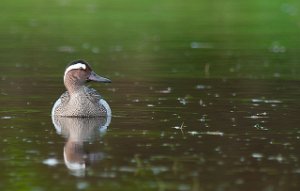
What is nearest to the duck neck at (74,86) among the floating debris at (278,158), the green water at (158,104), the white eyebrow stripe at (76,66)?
the white eyebrow stripe at (76,66)

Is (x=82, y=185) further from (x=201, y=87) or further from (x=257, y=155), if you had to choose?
(x=201, y=87)

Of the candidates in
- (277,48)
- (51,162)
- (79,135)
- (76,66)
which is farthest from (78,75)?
(277,48)

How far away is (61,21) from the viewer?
116 feet

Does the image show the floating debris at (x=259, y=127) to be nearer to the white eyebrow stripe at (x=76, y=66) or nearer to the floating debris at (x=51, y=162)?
the white eyebrow stripe at (x=76, y=66)

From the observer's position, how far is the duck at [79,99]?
646 inches

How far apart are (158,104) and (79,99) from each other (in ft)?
4.71

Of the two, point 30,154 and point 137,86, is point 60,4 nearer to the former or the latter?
point 137,86

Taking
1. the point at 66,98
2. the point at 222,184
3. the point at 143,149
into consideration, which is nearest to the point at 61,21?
the point at 66,98

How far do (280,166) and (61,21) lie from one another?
24257mm

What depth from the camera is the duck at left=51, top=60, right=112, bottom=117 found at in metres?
16.4

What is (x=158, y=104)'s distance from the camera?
17.3m

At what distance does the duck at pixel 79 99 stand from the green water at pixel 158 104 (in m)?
0.29

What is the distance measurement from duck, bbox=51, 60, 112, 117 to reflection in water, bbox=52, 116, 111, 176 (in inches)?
4.6

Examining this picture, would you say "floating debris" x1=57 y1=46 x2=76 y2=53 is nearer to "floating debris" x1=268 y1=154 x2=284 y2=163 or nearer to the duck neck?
the duck neck
